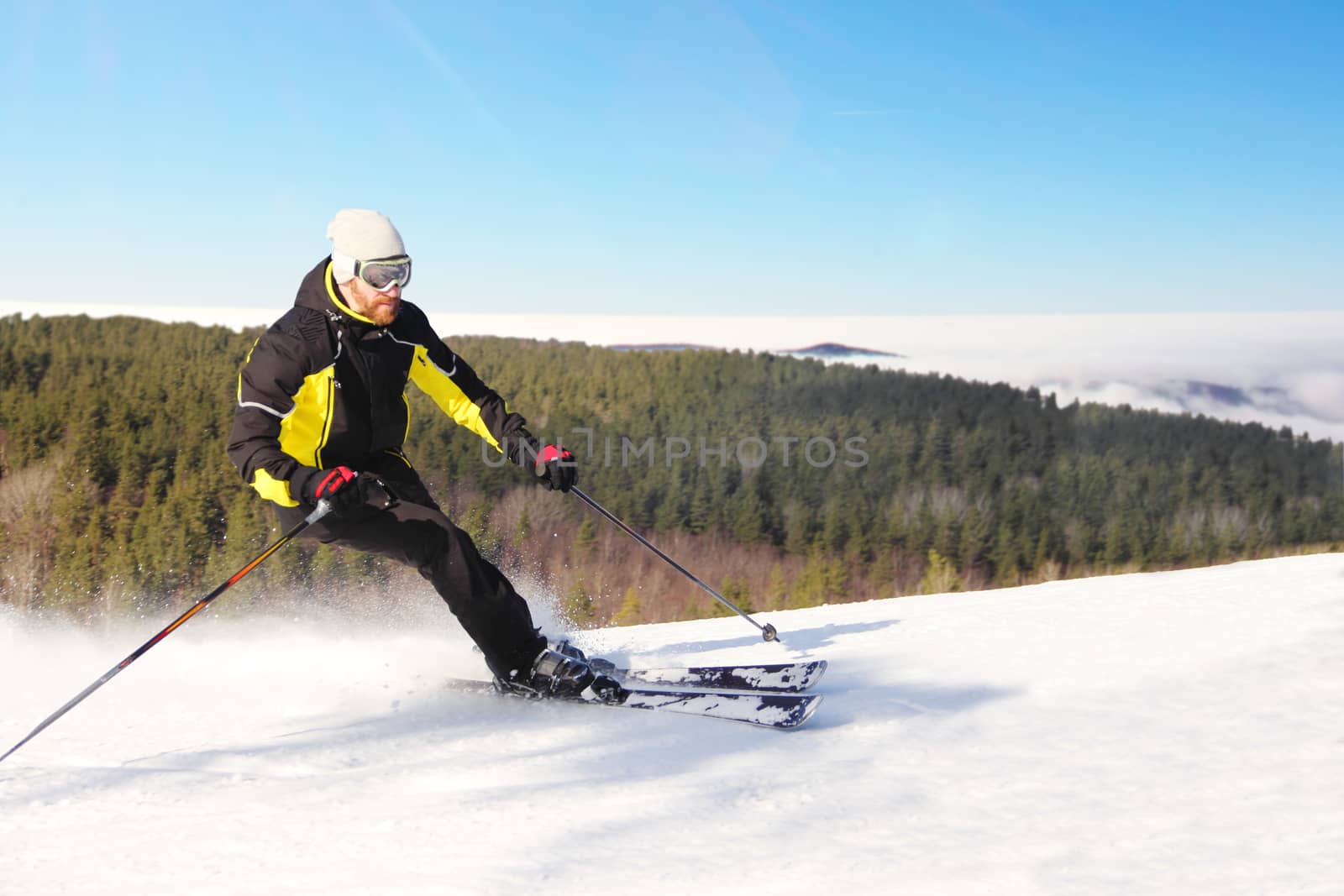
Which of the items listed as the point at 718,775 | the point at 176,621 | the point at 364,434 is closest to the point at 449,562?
the point at 364,434

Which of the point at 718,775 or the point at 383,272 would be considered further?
the point at 383,272

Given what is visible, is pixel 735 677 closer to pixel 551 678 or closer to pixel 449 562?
pixel 551 678

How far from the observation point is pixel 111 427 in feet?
225

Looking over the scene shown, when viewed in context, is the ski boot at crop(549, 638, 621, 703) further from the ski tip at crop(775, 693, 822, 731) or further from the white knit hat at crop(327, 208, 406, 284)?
the white knit hat at crop(327, 208, 406, 284)

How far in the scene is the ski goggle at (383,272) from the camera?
156 inches

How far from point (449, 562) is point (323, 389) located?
0.86 meters

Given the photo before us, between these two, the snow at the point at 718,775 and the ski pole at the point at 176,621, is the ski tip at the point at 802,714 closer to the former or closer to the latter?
the snow at the point at 718,775

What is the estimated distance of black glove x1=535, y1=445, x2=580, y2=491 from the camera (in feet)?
15.4

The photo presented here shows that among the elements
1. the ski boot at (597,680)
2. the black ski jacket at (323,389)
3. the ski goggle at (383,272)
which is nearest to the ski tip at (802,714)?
the ski boot at (597,680)

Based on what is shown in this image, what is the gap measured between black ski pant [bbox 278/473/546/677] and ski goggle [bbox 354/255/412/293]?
90 centimetres

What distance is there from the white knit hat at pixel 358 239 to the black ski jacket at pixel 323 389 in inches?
4.3

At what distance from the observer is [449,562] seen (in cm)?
418

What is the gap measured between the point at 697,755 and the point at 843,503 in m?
67.5

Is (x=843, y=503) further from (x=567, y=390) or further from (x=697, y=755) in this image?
(x=697, y=755)
